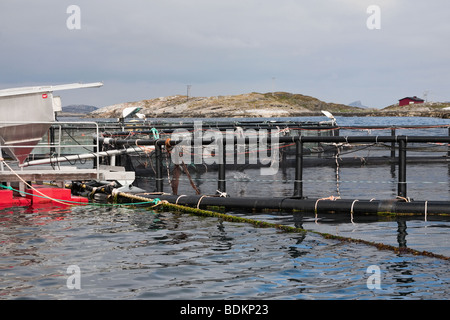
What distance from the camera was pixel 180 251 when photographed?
488 inches

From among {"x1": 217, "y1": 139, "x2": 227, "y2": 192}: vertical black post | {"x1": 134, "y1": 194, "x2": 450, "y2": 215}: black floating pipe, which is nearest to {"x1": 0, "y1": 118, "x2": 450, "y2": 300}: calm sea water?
{"x1": 134, "y1": 194, "x2": 450, "y2": 215}: black floating pipe

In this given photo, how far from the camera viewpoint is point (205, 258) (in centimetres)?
1175

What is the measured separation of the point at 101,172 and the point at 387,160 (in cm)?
1944

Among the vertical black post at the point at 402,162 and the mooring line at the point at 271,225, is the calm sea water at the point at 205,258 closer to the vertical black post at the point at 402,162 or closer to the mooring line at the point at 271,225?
the mooring line at the point at 271,225

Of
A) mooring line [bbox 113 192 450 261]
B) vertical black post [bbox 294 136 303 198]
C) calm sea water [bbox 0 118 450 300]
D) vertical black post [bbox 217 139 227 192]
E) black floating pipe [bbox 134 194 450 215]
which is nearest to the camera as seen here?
calm sea water [bbox 0 118 450 300]

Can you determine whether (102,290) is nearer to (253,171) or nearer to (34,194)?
(34,194)

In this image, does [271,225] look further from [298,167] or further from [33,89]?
[33,89]

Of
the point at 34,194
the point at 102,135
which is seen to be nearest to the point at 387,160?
the point at 102,135

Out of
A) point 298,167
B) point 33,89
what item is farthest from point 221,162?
point 33,89

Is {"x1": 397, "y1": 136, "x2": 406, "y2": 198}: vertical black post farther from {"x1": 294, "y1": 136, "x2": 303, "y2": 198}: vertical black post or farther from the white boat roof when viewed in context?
the white boat roof

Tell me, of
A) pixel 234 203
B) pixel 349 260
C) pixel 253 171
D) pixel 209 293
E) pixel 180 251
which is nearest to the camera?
pixel 209 293

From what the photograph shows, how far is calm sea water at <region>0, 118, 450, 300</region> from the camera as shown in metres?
9.62

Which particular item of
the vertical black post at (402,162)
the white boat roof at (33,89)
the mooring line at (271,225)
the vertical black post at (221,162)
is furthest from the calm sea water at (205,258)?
the white boat roof at (33,89)

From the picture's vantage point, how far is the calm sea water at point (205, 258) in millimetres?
9617
